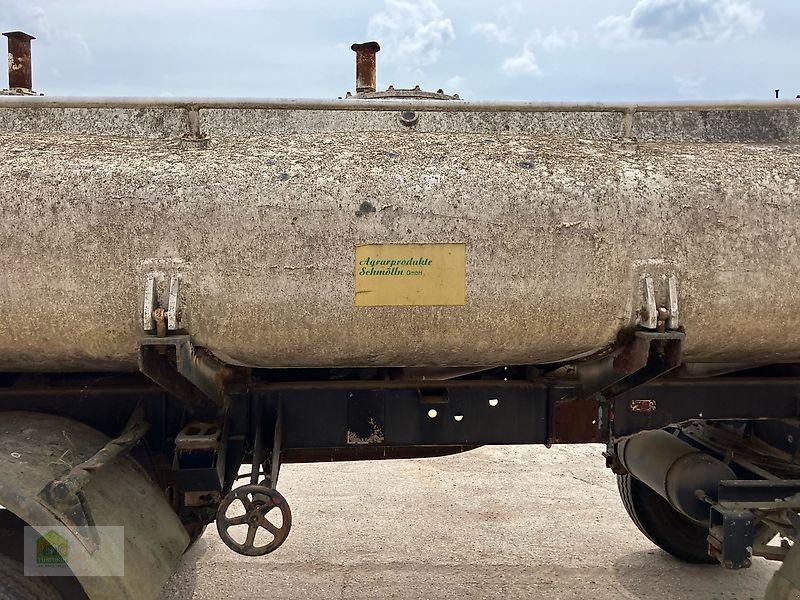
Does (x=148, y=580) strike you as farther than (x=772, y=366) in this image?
No

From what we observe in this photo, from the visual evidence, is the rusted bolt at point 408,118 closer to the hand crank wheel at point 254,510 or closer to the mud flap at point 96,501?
the hand crank wheel at point 254,510

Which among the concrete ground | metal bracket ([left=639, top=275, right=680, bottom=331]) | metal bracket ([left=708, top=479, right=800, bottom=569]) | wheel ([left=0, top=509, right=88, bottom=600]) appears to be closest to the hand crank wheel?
wheel ([left=0, top=509, right=88, bottom=600])

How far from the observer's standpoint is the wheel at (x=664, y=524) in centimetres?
429

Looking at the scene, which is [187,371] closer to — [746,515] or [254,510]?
[254,510]

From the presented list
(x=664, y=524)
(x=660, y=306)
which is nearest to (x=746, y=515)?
(x=660, y=306)

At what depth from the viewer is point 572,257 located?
2.42m

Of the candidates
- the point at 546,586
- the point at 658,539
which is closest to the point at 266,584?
the point at 546,586

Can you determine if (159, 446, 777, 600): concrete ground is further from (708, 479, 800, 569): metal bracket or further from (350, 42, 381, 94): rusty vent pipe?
(350, 42, 381, 94): rusty vent pipe

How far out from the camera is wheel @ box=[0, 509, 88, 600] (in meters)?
2.39

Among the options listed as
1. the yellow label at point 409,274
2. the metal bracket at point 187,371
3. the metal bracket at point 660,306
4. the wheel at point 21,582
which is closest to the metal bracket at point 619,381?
the metal bracket at point 660,306

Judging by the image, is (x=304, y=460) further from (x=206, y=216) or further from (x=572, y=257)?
(x=572, y=257)

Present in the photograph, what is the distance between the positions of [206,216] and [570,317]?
1325 mm

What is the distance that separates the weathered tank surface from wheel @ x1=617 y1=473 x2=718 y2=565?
1920mm

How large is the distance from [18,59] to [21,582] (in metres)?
3.00
